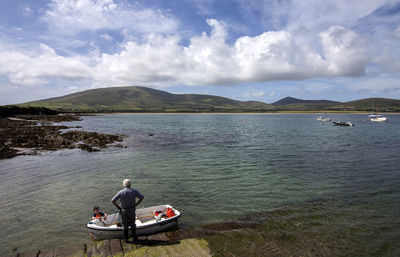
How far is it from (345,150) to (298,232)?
107 feet

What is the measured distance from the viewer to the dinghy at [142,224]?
12.1 metres

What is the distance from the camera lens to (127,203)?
454 inches

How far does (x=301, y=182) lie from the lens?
21.9 meters

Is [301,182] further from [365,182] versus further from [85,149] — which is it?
[85,149]

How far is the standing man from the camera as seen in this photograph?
37.7 feet

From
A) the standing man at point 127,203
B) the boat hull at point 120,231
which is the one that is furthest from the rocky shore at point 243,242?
the standing man at point 127,203

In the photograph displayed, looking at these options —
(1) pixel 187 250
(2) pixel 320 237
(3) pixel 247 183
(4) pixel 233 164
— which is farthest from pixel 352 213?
(4) pixel 233 164

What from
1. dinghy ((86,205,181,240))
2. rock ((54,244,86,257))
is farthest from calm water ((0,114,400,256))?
rock ((54,244,86,257))

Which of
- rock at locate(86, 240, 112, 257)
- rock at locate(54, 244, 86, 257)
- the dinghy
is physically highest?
the dinghy

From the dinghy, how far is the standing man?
56 centimetres

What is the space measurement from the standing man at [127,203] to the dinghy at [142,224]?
21.9 inches

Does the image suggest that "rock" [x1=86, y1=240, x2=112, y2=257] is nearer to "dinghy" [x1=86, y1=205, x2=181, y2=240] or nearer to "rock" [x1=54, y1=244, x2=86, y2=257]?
"rock" [x1=54, y1=244, x2=86, y2=257]

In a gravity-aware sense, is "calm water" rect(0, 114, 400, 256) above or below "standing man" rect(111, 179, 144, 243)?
below

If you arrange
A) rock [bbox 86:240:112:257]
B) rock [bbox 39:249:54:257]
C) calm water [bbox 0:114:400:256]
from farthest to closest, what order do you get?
1. calm water [bbox 0:114:400:256]
2. rock [bbox 86:240:112:257]
3. rock [bbox 39:249:54:257]
